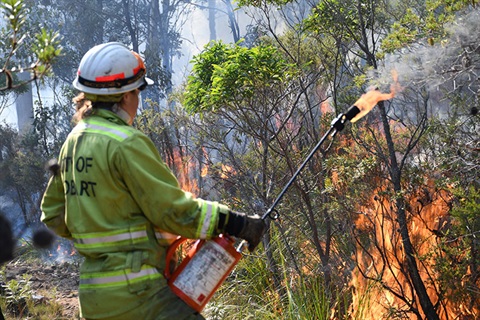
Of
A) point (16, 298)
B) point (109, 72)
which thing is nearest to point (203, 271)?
point (109, 72)

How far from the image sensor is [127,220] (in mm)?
3078

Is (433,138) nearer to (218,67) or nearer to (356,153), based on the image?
(356,153)

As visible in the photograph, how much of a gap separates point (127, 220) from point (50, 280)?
7.75 meters

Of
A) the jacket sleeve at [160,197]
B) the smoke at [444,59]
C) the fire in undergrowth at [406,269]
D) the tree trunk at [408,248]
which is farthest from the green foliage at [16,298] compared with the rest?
the jacket sleeve at [160,197]

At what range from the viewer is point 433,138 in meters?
5.47

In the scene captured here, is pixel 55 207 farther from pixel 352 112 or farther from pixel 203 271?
pixel 352 112

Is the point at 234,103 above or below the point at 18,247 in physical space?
above

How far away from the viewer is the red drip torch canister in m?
3.08

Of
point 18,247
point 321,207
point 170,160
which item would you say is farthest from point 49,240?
point 321,207

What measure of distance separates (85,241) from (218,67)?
261 cm

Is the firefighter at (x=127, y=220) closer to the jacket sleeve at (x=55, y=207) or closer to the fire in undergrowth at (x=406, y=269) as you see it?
the jacket sleeve at (x=55, y=207)

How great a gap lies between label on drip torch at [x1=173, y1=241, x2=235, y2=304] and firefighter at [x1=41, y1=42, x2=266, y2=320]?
65 millimetres

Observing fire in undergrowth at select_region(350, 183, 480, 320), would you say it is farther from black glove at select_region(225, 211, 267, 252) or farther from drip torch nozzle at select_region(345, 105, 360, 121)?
black glove at select_region(225, 211, 267, 252)

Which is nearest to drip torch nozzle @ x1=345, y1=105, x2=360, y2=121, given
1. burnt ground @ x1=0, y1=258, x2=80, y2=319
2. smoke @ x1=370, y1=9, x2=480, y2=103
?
smoke @ x1=370, y1=9, x2=480, y2=103
